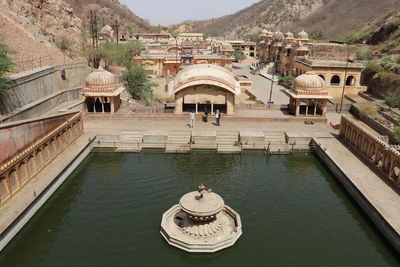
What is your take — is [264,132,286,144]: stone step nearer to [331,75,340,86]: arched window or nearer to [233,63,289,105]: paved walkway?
[233,63,289,105]: paved walkway

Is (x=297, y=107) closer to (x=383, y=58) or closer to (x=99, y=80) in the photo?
(x=99, y=80)

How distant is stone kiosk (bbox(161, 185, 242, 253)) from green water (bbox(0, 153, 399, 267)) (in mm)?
398

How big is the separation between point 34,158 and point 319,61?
43439 millimetres

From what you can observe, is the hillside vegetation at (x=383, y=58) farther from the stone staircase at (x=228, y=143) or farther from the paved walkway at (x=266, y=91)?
the stone staircase at (x=228, y=143)

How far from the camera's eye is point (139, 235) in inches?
612

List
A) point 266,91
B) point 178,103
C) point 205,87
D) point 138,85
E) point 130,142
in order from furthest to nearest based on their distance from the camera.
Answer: point 266,91 → point 138,85 → point 178,103 → point 205,87 → point 130,142

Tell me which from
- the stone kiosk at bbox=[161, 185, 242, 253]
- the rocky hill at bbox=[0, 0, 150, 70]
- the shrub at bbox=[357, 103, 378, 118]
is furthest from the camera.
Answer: the rocky hill at bbox=[0, 0, 150, 70]

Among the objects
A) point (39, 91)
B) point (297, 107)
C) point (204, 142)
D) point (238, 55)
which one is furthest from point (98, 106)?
point (238, 55)

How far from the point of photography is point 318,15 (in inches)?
5202

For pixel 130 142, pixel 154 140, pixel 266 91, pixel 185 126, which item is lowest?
pixel 130 142

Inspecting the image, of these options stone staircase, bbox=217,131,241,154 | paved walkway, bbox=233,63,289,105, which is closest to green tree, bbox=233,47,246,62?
paved walkway, bbox=233,63,289,105

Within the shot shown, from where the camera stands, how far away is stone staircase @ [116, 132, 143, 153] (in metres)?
25.4

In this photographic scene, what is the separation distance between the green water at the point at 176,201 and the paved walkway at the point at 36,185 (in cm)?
103

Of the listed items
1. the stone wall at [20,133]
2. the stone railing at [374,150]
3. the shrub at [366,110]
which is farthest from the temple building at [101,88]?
the shrub at [366,110]
